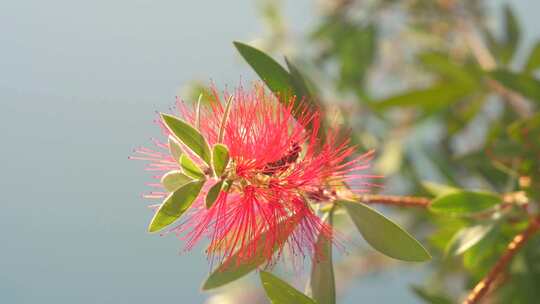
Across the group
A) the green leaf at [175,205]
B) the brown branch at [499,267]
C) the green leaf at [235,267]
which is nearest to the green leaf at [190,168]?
the green leaf at [175,205]

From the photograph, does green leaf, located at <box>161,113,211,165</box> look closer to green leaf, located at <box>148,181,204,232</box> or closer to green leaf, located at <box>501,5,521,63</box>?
green leaf, located at <box>148,181,204,232</box>

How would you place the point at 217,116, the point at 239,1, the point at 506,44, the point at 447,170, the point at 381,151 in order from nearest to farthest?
the point at 217,116
the point at 447,170
the point at 506,44
the point at 381,151
the point at 239,1

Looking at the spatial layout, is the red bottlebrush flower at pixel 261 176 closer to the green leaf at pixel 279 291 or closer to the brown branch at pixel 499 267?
the green leaf at pixel 279 291

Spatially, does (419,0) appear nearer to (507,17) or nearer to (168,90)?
(507,17)

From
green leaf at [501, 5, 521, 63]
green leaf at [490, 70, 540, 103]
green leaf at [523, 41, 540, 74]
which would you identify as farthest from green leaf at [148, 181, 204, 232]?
green leaf at [501, 5, 521, 63]

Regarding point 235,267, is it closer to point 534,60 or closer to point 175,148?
point 175,148

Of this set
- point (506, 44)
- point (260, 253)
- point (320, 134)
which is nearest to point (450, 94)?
point (506, 44)
